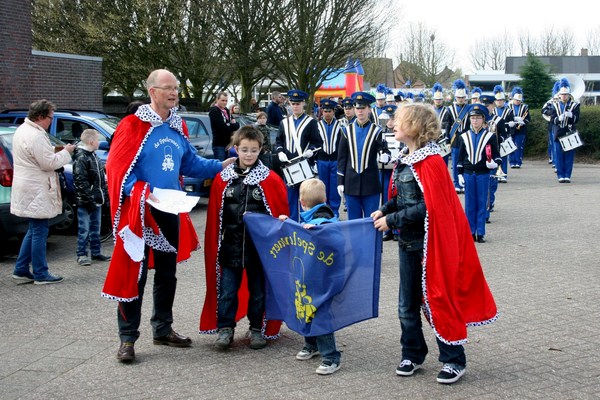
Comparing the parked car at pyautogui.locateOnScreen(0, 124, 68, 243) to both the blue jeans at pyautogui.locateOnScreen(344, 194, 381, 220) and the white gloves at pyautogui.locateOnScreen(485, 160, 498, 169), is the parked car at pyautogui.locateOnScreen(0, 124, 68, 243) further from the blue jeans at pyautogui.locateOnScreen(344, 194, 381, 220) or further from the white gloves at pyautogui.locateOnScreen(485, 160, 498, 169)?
the white gloves at pyautogui.locateOnScreen(485, 160, 498, 169)

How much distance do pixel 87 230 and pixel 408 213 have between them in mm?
5743

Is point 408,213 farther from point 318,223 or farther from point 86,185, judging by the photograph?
point 86,185

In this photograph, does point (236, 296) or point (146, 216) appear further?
point (236, 296)

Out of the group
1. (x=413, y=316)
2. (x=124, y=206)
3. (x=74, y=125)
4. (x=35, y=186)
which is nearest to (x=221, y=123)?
(x=74, y=125)

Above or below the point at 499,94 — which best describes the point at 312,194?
below

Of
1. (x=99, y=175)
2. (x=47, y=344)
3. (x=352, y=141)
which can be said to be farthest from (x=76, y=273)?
(x=352, y=141)

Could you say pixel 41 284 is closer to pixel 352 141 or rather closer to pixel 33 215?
pixel 33 215

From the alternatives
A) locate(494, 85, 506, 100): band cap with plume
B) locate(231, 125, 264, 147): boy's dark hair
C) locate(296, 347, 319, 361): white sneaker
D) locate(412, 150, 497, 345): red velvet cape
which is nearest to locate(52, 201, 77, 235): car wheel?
locate(231, 125, 264, 147): boy's dark hair

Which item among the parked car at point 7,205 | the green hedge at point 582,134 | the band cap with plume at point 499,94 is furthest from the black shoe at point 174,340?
the green hedge at point 582,134

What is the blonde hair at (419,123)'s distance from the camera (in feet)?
17.9

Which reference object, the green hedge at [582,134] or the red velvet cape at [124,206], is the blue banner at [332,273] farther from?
the green hedge at [582,134]

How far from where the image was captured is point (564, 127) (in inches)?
772

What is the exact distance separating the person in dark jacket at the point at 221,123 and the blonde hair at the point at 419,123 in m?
8.91

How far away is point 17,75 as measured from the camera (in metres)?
20.2
